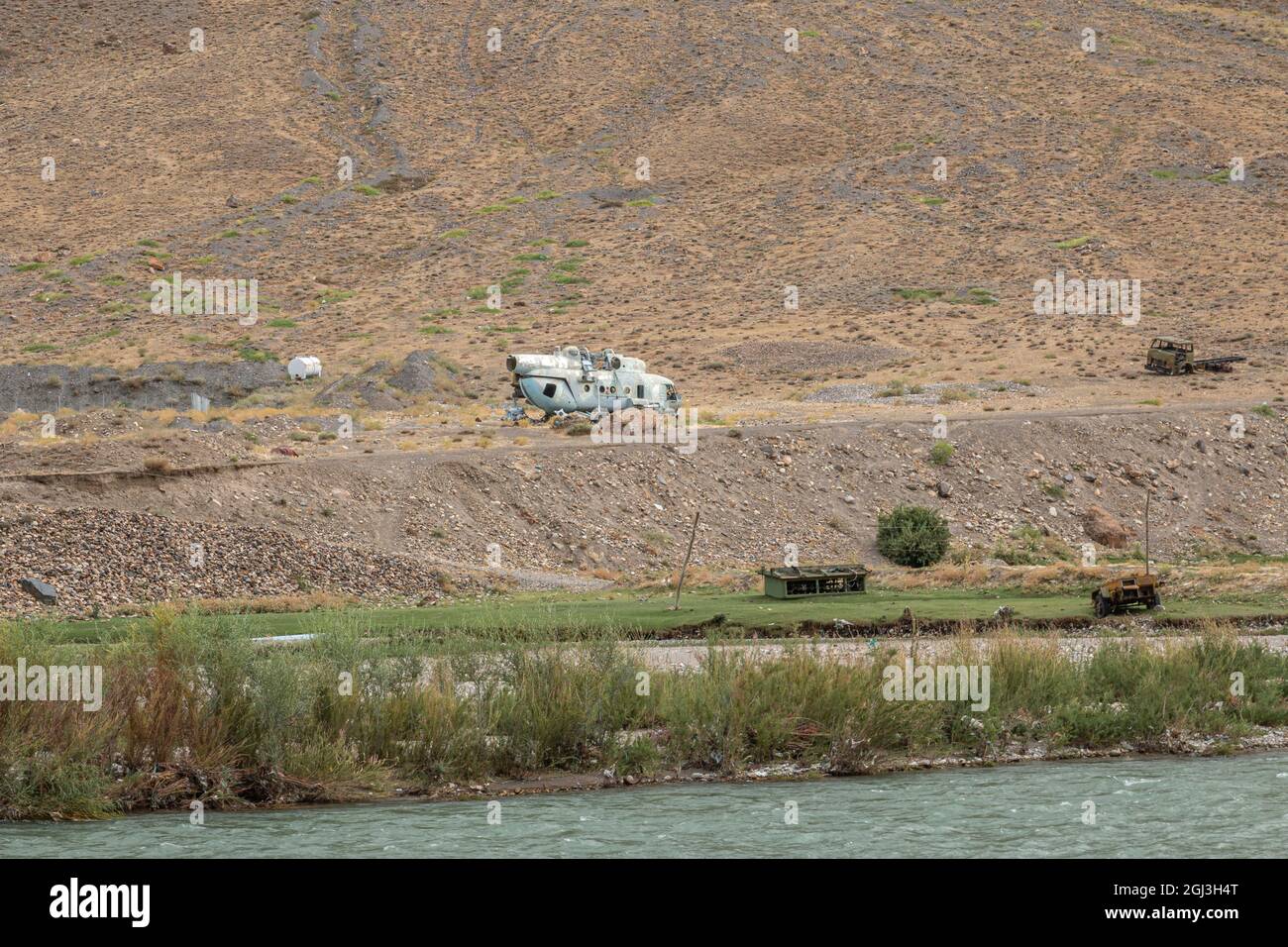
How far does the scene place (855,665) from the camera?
75.1 ft

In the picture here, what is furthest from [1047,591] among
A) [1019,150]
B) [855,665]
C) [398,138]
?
[398,138]

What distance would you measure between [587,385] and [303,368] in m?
17.6

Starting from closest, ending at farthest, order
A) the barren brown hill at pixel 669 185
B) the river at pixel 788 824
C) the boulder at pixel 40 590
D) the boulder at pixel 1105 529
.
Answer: the river at pixel 788 824, the boulder at pixel 40 590, the boulder at pixel 1105 529, the barren brown hill at pixel 669 185

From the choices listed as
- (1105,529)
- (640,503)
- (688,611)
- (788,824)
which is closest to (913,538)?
(1105,529)

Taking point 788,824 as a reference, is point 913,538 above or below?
above

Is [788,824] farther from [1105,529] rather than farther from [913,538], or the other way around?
[1105,529]

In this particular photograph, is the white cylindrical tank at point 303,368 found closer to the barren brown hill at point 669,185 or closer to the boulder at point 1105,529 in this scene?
the barren brown hill at point 669,185

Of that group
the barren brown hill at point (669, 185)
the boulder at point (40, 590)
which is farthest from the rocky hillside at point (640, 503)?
the barren brown hill at point (669, 185)

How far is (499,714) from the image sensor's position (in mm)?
21719

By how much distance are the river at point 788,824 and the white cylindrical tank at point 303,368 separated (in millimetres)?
45629

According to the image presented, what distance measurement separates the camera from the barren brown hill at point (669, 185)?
7206cm

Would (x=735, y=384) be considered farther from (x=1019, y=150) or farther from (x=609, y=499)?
(x=1019, y=150)

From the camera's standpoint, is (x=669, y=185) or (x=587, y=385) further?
(x=669, y=185)

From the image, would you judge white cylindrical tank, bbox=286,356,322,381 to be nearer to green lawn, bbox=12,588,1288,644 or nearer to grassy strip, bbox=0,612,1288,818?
green lawn, bbox=12,588,1288,644
